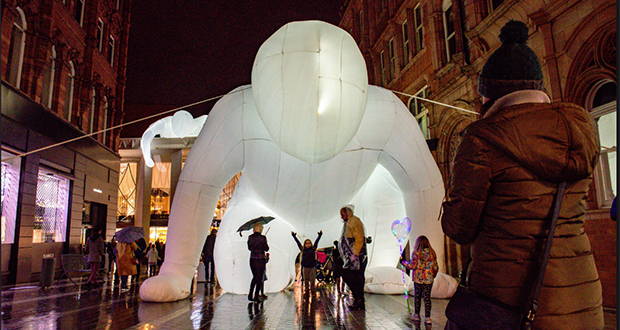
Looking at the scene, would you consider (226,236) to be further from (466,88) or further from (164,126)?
(466,88)

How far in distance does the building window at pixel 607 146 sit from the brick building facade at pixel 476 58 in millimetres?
12

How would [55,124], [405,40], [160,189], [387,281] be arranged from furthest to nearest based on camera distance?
[160,189] → [405,40] → [55,124] → [387,281]

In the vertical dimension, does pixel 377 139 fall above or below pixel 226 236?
above

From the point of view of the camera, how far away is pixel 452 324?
1.38 m

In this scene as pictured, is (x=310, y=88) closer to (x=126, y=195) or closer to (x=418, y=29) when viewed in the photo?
(x=418, y=29)

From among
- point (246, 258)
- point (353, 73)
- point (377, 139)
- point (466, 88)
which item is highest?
point (466, 88)

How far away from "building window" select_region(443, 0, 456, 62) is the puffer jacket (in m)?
10.8

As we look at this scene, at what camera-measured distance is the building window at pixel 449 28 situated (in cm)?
1150

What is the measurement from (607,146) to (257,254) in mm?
5288

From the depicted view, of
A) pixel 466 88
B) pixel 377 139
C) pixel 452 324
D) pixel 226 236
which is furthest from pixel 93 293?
pixel 466 88

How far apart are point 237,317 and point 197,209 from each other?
4.59 ft

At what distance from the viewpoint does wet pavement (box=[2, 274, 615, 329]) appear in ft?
14.5

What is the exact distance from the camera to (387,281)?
6.60m

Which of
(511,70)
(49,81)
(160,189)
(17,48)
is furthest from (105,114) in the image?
(511,70)
